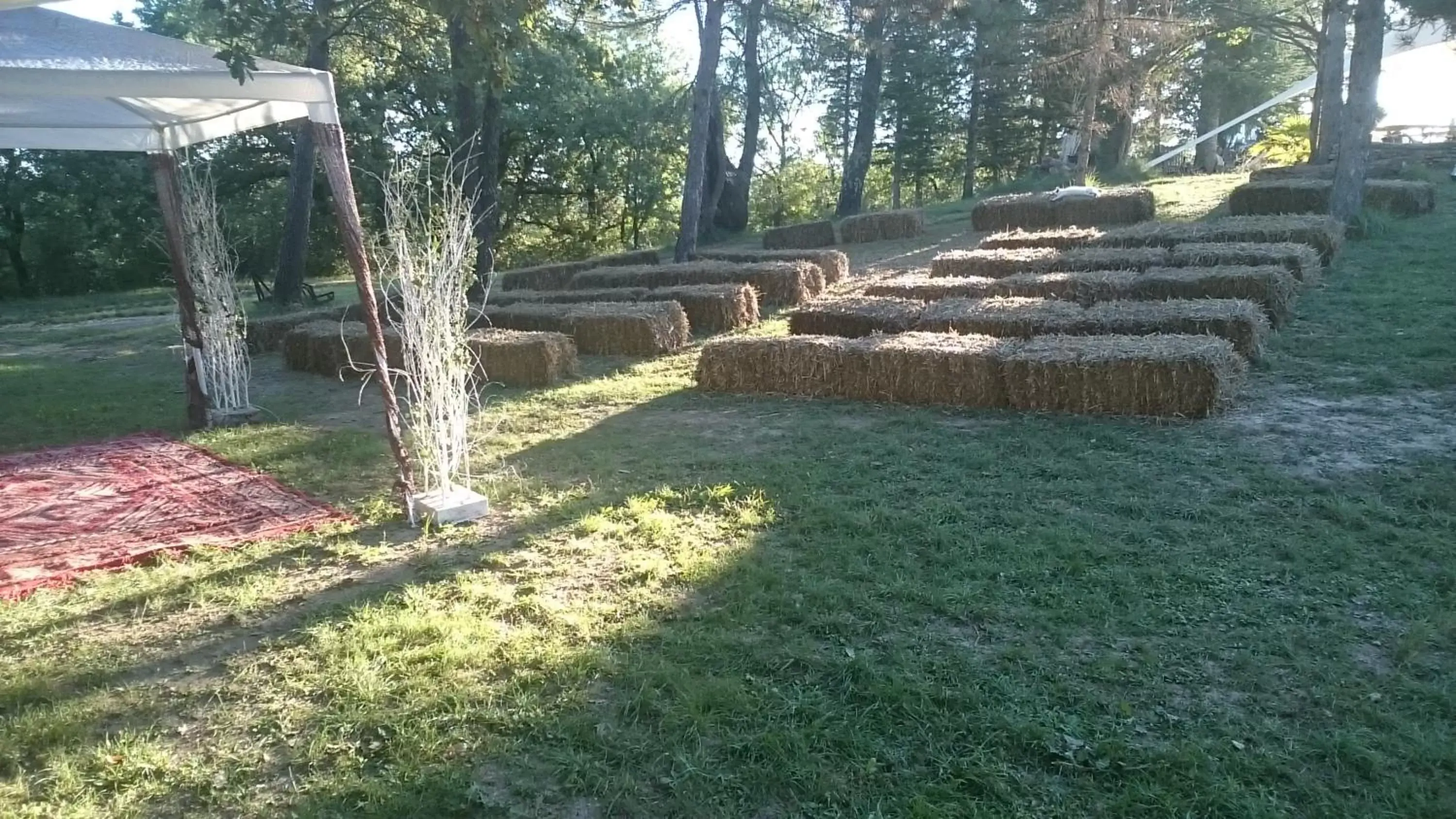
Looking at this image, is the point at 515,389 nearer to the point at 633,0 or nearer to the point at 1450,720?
the point at 633,0

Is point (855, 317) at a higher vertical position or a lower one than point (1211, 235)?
lower

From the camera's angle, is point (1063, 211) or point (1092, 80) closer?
point (1063, 211)

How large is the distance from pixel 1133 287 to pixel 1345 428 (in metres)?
3.28

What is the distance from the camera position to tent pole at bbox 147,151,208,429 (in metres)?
6.89

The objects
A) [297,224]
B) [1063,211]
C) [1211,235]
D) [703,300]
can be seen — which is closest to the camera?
[703,300]

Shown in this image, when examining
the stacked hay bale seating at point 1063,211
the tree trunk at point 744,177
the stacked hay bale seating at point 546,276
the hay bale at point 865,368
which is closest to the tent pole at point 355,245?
the hay bale at point 865,368

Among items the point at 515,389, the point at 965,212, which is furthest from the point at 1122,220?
the point at 515,389

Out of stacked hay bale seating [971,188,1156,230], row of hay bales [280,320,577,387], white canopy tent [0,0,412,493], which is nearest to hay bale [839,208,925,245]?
stacked hay bale seating [971,188,1156,230]

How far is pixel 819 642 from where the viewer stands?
3.18m

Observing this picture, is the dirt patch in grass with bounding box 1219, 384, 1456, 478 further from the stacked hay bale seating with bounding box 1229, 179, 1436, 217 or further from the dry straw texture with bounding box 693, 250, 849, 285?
the stacked hay bale seating with bounding box 1229, 179, 1436, 217

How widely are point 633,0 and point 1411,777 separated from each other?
365 inches

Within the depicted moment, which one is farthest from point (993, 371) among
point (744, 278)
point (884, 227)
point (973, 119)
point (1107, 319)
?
point (973, 119)

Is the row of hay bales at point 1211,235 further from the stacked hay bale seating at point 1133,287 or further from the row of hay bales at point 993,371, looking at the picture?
the row of hay bales at point 993,371

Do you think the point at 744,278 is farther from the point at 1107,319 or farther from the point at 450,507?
the point at 450,507
